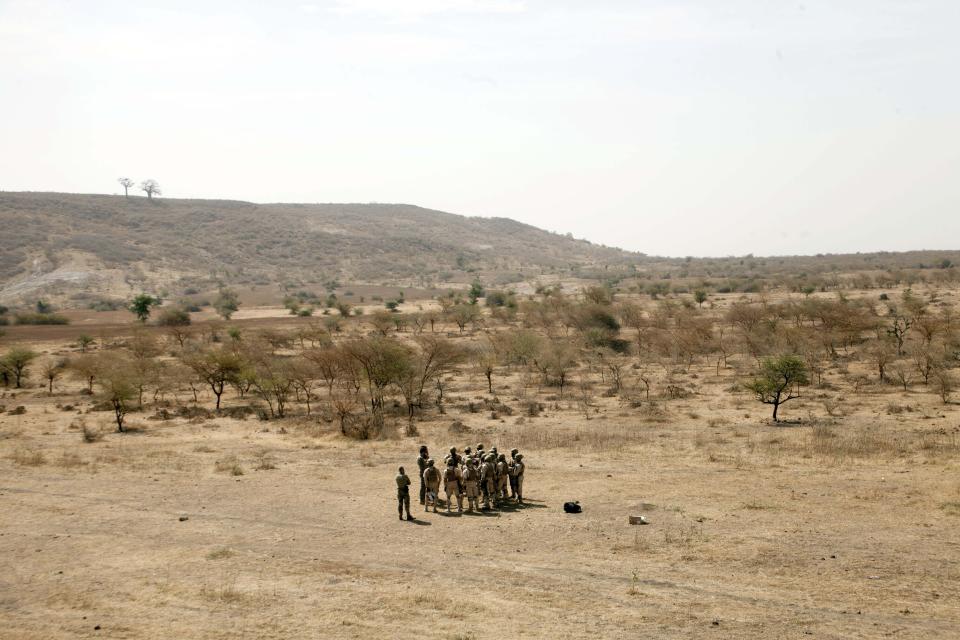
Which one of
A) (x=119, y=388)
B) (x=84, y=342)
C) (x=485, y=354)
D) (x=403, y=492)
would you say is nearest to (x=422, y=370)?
(x=485, y=354)

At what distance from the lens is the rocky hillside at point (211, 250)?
388ft

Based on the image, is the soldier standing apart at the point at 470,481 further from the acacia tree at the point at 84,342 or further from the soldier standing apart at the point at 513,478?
the acacia tree at the point at 84,342

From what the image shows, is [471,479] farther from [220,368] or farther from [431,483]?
[220,368]

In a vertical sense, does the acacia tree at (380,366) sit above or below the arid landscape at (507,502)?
above

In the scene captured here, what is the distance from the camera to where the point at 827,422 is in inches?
1091

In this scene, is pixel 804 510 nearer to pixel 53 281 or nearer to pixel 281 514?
pixel 281 514

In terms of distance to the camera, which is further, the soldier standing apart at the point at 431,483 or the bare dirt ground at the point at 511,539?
the soldier standing apart at the point at 431,483

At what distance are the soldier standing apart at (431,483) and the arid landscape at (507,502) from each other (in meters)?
0.39

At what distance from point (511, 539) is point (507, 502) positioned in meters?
2.88

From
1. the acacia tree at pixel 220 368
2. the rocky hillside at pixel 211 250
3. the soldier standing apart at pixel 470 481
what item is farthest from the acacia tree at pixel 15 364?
the rocky hillside at pixel 211 250

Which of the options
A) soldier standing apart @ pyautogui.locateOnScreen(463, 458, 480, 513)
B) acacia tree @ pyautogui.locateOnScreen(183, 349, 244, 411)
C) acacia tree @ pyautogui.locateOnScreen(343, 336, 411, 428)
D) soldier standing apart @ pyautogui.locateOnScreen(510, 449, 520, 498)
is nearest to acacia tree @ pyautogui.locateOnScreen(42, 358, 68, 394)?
acacia tree @ pyautogui.locateOnScreen(183, 349, 244, 411)

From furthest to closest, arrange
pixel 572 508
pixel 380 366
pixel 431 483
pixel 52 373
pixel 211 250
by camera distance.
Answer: pixel 211 250 < pixel 52 373 < pixel 380 366 < pixel 431 483 < pixel 572 508

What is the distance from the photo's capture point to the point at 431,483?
1861cm

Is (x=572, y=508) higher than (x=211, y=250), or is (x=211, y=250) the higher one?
(x=211, y=250)
